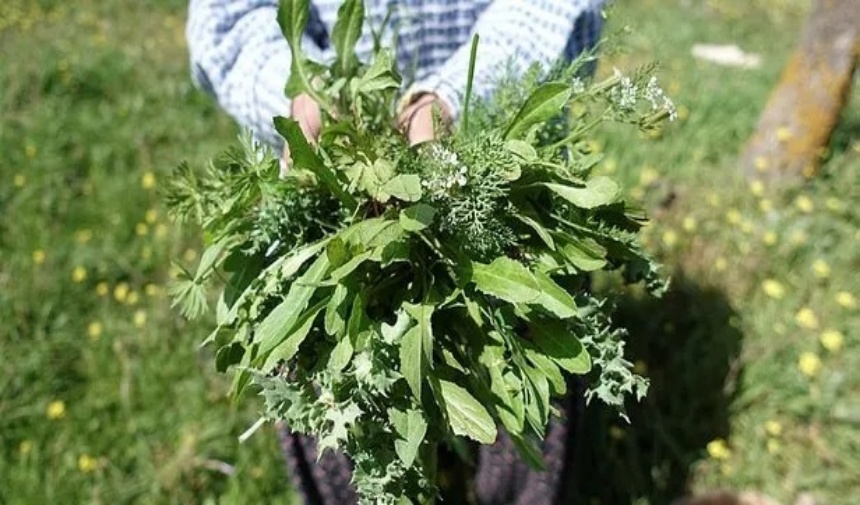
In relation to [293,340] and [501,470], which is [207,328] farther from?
[293,340]

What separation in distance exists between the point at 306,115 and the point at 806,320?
1867 millimetres

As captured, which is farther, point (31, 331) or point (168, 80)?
point (168, 80)

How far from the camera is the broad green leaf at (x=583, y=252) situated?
4.11 ft

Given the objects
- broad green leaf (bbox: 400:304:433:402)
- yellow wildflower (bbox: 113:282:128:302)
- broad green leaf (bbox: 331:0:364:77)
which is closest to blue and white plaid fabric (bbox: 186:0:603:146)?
broad green leaf (bbox: 331:0:364:77)

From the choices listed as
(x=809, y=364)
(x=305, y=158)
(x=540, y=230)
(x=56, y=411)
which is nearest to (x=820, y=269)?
(x=809, y=364)

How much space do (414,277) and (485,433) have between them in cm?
25

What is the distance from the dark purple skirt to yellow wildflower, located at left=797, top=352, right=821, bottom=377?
95 cm

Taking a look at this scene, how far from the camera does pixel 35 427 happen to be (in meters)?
2.50

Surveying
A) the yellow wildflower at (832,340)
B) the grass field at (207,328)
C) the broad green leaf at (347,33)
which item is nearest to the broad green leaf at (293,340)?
the broad green leaf at (347,33)

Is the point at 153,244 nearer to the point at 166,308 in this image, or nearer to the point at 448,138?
the point at 166,308

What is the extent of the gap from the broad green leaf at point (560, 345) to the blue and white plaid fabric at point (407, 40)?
563 mm

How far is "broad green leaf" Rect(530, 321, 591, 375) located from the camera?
4.11 ft

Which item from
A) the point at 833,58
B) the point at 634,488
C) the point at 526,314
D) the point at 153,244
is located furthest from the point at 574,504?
the point at 833,58

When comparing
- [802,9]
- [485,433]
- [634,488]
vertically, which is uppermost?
[485,433]
